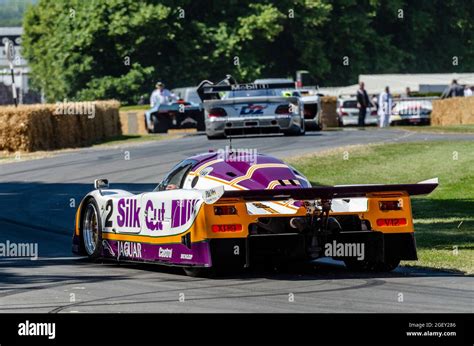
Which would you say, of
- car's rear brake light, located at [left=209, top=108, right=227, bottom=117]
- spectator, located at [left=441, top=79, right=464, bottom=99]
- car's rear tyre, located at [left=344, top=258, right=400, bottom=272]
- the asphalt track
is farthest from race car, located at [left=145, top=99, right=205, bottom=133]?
car's rear tyre, located at [left=344, top=258, right=400, bottom=272]

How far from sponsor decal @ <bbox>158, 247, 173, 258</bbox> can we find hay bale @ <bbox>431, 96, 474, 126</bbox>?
1311 inches

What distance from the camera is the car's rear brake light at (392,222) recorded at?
12.7 m

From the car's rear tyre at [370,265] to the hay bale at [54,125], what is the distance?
2119 cm

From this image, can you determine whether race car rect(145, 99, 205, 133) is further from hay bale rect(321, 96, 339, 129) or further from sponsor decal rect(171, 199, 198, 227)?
sponsor decal rect(171, 199, 198, 227)

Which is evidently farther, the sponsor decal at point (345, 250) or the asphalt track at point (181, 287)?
the sponsor decal at point (345, 250)

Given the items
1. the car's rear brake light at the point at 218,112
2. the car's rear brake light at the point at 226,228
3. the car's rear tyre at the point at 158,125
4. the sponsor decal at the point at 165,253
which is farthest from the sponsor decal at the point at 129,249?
the car's rear tyre at the point at 158,125

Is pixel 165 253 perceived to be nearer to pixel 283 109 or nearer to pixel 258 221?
pixel 258 221

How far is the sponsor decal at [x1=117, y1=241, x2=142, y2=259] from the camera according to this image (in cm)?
1332

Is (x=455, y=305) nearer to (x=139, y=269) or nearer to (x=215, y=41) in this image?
(x=139, y=269)

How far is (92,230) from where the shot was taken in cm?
1464

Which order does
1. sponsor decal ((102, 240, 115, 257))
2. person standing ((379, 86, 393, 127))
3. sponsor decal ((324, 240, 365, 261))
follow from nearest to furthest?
sponsor decal ((324, 240, 365, 261)) < sponsor decal ((102, 240, 115, 257)) < person standing ((379, 86, 393, 127))
